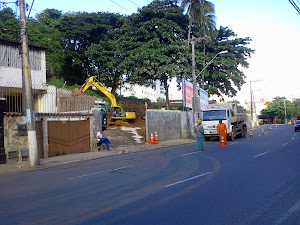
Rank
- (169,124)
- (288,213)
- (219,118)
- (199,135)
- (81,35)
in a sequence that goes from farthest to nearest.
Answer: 1. (81,35)
2. (169,124)
3. (219,118)
4. (199,135)
5. (288,213)

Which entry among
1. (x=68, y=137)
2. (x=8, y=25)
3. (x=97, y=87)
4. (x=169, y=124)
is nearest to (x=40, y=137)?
(x=68, y=137)

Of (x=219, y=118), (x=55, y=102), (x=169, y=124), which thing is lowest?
(x=169, y=124)

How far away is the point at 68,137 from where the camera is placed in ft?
59.5

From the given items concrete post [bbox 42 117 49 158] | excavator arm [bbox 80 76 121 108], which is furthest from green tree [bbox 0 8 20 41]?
concrete post [bbox 42 117 49 158]

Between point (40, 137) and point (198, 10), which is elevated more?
point (198, 10)

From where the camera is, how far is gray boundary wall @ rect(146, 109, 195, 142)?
25438mm

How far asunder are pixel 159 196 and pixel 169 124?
21.2 meters

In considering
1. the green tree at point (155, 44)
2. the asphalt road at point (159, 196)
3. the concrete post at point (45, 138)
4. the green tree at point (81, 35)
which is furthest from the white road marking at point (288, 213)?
the green tree at point (81, 35)

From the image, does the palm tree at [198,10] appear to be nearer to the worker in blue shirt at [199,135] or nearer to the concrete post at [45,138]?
the worker in blue shirt at [199,135]

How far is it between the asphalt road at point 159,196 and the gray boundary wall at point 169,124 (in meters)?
14.0

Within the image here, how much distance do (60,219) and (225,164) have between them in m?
7.88

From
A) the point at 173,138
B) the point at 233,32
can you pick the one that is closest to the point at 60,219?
the point at 173,138

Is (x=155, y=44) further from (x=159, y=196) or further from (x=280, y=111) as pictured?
(x=280, y=111)

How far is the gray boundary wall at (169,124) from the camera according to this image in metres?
25.4
